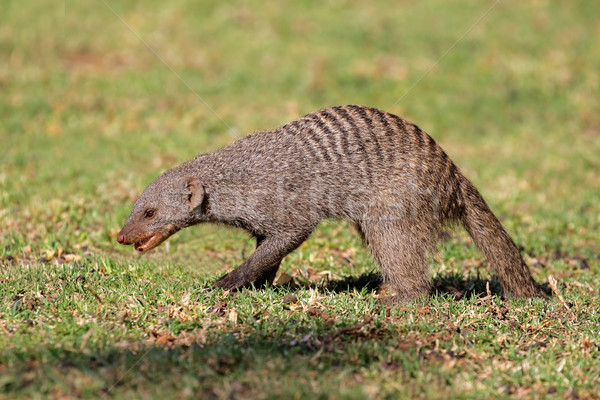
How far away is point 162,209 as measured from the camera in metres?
5.02

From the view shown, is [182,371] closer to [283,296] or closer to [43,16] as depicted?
[283,296]

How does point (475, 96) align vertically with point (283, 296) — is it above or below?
above

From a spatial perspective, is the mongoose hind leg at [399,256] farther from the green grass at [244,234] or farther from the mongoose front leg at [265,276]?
the mongoose front leg at [265,276]

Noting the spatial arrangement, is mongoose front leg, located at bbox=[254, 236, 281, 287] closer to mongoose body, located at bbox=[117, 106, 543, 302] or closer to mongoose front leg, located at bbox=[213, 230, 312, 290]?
mongoose body, located at bbox=[117, 106, 543, 302]

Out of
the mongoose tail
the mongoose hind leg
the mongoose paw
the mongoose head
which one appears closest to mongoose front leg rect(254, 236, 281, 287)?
the mongoose paw

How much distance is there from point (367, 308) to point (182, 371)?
140 centimetres

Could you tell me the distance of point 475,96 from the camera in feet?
34.2

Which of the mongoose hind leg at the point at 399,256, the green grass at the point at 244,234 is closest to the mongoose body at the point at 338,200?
the mongoose hind leg at the point at 399,256

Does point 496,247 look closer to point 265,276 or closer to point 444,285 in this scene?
point 444,285

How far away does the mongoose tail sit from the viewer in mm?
5109

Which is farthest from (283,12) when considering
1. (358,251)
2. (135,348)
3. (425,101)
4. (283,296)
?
(135,348)

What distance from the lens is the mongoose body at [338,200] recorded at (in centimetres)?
492

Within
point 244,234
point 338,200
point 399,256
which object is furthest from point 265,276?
point 244,234

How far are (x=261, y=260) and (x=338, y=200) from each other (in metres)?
0.67
